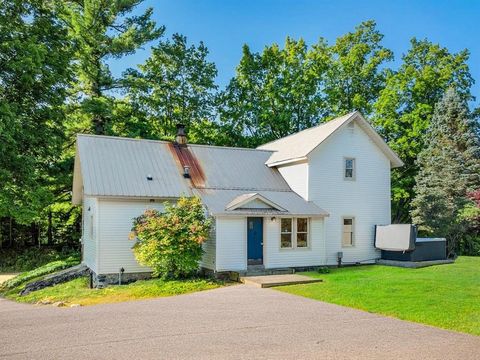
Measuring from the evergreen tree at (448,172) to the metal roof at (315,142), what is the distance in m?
6.92

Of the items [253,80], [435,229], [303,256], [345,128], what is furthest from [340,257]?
[253,80]

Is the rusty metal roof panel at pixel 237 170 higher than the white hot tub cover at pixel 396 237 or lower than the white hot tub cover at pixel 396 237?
higher

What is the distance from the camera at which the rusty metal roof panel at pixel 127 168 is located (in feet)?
53.6

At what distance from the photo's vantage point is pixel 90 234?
1841 centimetres

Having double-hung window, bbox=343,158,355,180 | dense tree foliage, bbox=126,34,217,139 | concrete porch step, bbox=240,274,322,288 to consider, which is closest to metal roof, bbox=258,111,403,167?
double-hung window, bbox=343,158,355,180

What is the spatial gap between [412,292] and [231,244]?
6654 millimetres

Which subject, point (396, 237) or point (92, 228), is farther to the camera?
point (396, 237)

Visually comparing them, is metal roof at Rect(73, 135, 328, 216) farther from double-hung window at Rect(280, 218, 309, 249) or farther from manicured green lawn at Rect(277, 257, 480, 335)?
manicured green lawn at Rect(277, 257, 480, 335)

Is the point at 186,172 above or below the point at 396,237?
above

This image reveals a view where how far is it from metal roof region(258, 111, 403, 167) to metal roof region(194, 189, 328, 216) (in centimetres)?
192

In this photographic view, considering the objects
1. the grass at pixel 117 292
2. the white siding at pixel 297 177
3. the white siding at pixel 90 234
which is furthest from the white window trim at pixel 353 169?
the white siding at pixel 90 234

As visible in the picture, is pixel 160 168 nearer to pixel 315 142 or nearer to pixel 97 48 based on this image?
pixel 315 142

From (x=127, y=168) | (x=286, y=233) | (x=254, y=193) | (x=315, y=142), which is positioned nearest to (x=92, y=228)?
(x=127, y=168)

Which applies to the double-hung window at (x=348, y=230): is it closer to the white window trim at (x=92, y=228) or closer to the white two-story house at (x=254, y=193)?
the white two-story house at (x=254, y=193)
